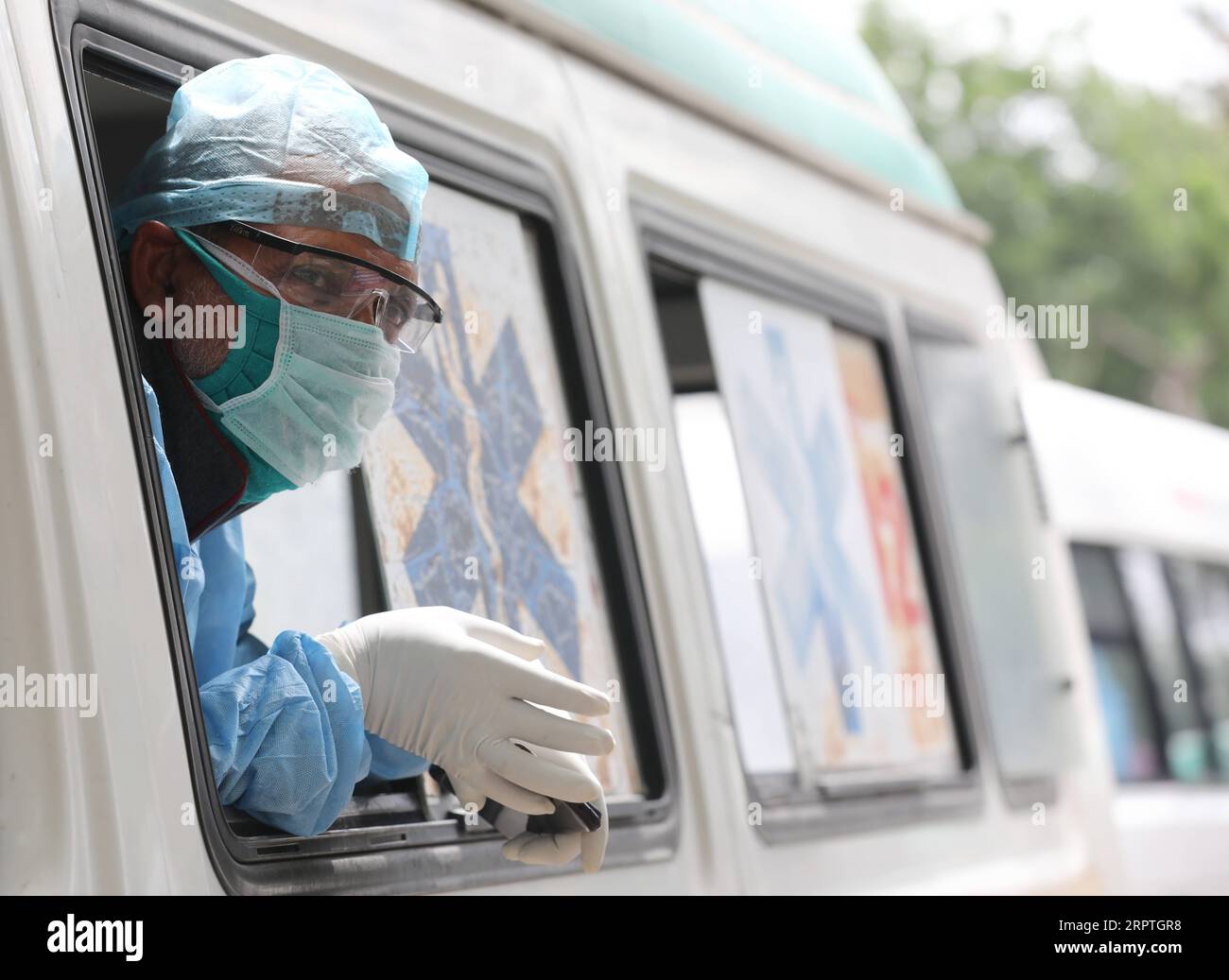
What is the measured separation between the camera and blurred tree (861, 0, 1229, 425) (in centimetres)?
1784

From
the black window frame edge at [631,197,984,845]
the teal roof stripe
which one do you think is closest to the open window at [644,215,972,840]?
the black window frame edge at [631,197,984,845]

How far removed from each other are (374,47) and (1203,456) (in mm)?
6078

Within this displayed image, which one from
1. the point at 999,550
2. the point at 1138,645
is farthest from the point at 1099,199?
the point at 999,550

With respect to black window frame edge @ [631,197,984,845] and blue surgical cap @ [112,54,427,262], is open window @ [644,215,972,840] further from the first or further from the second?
blue surgical cap @ [112,54,427,262]

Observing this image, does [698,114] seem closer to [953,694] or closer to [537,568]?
[537,568]

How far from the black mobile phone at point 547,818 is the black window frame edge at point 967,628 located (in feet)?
7.05

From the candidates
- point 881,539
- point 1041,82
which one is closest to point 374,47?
point 881,539

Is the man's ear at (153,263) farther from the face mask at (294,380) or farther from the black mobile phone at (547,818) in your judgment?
the black mobile phone at (547,818)

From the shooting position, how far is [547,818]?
2160 millimetres

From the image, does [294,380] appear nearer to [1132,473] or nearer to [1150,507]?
[1132,473]

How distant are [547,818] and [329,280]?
71 cm

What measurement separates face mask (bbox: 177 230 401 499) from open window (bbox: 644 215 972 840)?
1.07 metres

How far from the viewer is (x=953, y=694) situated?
13.4 ft
